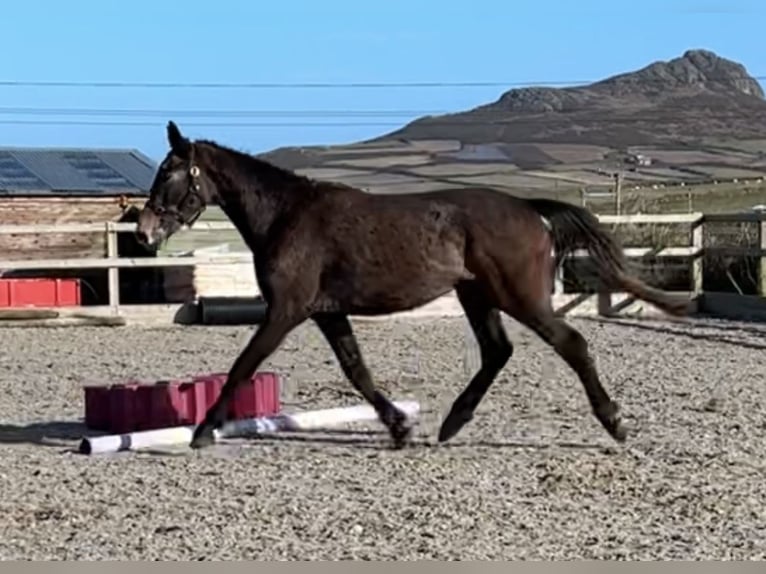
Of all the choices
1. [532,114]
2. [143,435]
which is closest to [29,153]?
[143,435]

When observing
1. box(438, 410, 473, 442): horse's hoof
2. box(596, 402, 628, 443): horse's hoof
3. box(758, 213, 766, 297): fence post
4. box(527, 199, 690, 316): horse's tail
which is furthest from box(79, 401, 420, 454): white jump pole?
box(758, 213, 766, 297): fence post

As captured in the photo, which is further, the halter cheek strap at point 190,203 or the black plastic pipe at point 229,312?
the black plastic pipe at point 229,312

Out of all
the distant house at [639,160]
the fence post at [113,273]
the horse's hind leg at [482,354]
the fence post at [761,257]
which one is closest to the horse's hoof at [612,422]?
the horse's hind leg at [482,354]

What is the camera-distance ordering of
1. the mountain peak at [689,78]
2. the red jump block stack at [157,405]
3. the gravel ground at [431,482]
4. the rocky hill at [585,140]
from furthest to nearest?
the mountain peak at [689,78] < the rocky hill at [585,140] < the red jump block stack at [157,405] < the gravel ground at [431,482]

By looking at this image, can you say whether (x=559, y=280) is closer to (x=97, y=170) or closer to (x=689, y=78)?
(x=97, y=170)

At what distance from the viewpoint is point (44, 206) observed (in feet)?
66.3

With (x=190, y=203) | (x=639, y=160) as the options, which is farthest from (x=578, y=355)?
(x=639, y=160)

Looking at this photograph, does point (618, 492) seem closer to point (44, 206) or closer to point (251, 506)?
point (251, 506)

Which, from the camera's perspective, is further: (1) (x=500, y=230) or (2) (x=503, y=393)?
(2) (x=503, y=393)

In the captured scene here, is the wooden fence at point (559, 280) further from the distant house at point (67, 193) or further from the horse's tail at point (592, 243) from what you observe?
the horse's tail at point (592, 243)

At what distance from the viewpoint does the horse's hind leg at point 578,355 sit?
782 cm

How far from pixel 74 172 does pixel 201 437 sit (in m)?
15.5

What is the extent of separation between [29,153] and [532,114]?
8332 cm

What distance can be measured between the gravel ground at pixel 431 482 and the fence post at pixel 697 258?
22.0 feet
